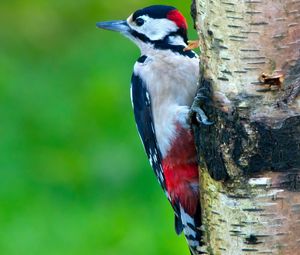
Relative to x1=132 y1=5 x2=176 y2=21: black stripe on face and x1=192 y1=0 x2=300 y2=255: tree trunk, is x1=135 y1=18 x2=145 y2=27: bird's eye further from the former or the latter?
x1=192 y1=0 x2=300 y2=255: tree trunk

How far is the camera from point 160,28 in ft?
17.2

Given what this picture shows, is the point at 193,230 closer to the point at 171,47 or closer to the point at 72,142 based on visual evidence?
the point at 171,47

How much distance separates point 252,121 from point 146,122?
42.3 inches

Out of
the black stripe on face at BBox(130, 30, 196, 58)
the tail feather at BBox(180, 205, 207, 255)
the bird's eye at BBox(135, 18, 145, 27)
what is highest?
the bird's eye at BBox(135, 18, 145, 27)

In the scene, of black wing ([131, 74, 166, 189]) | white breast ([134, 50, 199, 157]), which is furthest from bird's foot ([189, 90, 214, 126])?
black wing ([131, 74, 166, 189])

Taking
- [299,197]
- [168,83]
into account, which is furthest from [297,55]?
[168,83]

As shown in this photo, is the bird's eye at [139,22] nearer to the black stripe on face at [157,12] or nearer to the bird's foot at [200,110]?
the black stripe on face at [157,12]

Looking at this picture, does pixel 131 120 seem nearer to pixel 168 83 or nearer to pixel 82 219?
pixel 82 219

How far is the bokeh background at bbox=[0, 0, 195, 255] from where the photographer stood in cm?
698

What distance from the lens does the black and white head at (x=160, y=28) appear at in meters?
5.23

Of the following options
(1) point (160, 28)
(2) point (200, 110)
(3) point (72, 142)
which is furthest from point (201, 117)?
(3) point (72, 142)

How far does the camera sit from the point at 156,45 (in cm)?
525

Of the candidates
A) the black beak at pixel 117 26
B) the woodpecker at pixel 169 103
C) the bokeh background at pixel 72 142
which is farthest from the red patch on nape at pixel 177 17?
the bokeh background at pixel 72 142

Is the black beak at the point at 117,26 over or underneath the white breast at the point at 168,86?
over
